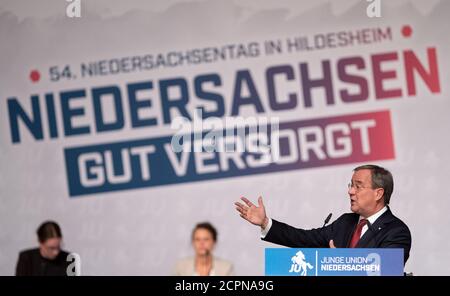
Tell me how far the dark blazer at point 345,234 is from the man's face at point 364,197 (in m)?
0.06

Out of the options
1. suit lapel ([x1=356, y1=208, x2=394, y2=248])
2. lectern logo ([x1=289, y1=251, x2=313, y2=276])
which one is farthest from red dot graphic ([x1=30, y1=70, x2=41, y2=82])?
suit lapel ([x1=356, y1=208, x2=394, y2=248])

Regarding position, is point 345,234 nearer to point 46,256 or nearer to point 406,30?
point 406,30

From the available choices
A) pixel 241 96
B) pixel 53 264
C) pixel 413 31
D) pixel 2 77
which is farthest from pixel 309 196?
pixel 2 77

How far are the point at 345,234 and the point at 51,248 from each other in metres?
1.93

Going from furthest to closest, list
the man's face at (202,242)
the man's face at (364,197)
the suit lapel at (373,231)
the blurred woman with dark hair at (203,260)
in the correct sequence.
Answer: the man's face at (202,242) < the blurred woman with dark hair at (203,260) < the man's face at (364,197) < the suit lapel at (373,231)

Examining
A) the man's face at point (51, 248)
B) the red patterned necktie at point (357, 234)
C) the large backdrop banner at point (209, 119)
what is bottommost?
the red patterned necktie at point (357, 234)

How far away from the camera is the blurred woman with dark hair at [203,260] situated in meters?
6.41

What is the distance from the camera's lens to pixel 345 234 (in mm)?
5957

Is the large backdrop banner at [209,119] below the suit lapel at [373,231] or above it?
above

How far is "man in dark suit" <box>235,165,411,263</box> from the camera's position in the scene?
5.86 meters

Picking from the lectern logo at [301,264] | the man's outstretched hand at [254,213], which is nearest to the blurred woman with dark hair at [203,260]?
the man's outstretched hand at [254,213]

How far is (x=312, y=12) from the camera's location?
265 inches

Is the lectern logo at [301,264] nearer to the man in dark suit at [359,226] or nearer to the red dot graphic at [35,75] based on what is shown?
the man in dark suit at [359,226]
